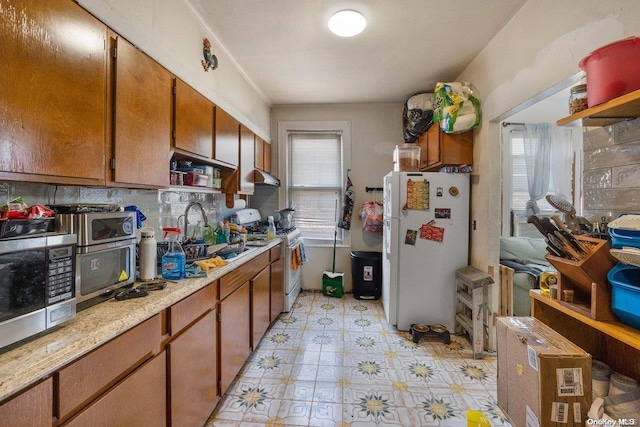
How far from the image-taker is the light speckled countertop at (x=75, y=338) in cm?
67

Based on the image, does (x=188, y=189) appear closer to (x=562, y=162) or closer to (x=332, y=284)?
(x=332, y=284)

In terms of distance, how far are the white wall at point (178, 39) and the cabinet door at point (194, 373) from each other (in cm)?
148

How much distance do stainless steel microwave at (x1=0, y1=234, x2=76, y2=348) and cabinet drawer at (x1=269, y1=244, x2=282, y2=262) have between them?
1.92 metres

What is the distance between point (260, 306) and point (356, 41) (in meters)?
2.41

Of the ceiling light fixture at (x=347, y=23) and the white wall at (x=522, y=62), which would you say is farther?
the ceiling light fixture at (x=347, y=23)

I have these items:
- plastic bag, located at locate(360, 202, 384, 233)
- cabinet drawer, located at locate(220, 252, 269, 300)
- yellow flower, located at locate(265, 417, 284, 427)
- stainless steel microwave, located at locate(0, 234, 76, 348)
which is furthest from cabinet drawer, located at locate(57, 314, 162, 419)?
plastic bag, located at locate(360, 202, 384, 233)

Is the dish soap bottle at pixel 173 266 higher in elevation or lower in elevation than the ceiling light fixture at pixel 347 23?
lower

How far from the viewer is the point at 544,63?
176cm

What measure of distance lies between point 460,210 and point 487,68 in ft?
4.18

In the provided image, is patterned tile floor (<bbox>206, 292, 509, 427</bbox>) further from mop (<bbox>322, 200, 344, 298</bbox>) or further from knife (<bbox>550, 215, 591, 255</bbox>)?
knife (<bbox>550, 215, 591, 255</bbox>)

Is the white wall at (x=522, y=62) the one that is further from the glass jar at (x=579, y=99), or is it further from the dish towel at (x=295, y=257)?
the dish towel at (x=295, y=257)

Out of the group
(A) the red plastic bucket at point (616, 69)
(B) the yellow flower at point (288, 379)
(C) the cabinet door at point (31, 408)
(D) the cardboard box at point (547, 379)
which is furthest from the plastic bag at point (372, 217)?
(C) the cabinet door at point (31, 408)

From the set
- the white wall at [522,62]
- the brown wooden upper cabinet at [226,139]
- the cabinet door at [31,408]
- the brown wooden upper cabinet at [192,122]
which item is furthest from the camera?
the brown wooden upper cabinet at [226,139]

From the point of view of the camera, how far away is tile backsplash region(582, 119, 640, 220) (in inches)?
45.1
